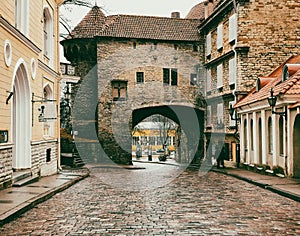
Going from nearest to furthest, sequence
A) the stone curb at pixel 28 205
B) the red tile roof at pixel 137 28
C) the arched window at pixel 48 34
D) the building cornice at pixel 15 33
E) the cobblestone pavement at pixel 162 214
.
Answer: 1. the cobblestone pavement at pixel 162 214
2. the stone curb at pixel 28 205
3. the building cornice at pixel 15 33
4. the arched window at pixel 48 34
5. the red tile roof at pixel 137 28

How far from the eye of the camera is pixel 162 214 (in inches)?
407

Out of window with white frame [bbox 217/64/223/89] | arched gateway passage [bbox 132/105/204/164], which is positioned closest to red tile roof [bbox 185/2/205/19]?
arched gateway passage [bbox 132/105/204/164]

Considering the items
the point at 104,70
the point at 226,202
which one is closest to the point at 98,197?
the point at 226,202

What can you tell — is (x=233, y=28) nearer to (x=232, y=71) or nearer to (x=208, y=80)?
(x=232, y=71)

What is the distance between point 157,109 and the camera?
130ft

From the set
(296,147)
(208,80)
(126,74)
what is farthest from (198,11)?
(296,147)

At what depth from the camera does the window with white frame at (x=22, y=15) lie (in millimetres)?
16328

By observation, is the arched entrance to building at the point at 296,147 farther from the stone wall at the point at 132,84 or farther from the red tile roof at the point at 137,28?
the red tile roof at the point at 137,28

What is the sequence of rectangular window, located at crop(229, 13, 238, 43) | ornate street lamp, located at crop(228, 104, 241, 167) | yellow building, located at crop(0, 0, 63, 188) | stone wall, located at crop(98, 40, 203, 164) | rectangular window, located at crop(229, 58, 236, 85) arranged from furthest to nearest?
stone wall, located at crop(98, 40, 203, 164) < rectangular window, located at crop(229, 58, 236, 85) < rectangular window, located at crop(229, 13, 238, 43) < ornate street lamp, located at crop(228, 104, 241, 167) < yellow building, located at crop(0, 0, 63, 188)

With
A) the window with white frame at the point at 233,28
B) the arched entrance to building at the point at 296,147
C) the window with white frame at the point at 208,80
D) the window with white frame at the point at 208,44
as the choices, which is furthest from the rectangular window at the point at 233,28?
the arched entrance to building at the point at 296,147

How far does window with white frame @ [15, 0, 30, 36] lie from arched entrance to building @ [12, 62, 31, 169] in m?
1.48

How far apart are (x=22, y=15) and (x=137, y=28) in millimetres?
20978

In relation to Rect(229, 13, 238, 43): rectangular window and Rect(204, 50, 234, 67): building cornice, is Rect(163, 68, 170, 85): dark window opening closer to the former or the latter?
Rect(204, 50, 234, 67): building cornice

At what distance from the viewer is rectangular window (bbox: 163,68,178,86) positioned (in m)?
37.1
